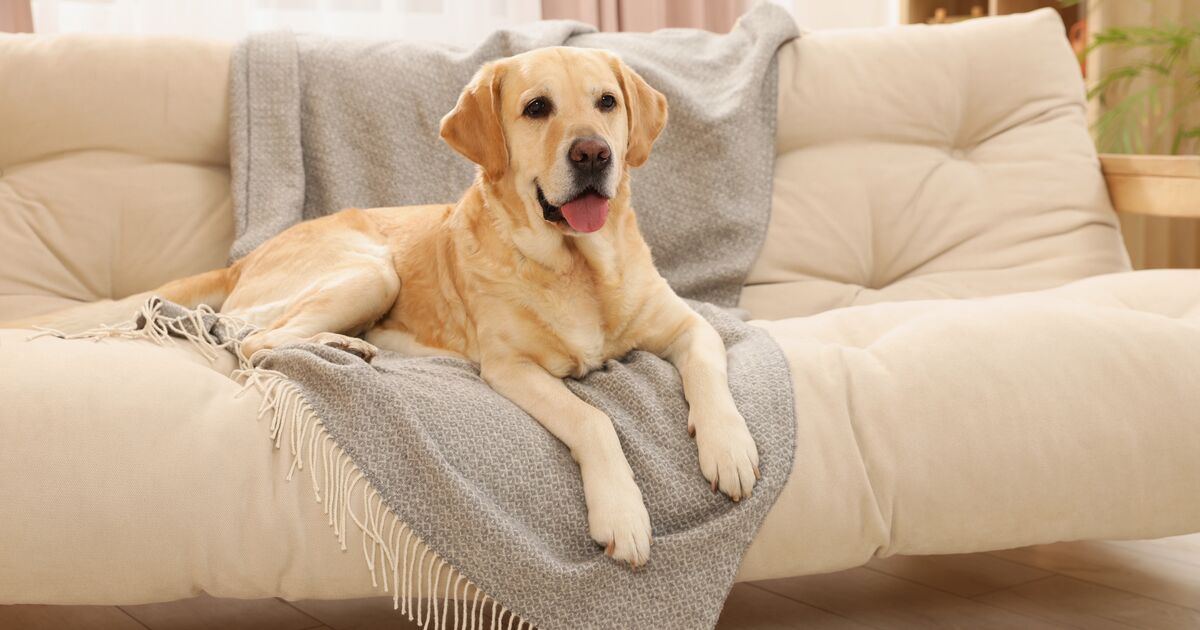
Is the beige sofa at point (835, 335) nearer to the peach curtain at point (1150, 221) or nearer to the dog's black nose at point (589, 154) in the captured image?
the dog's black nose at point (589, 154)

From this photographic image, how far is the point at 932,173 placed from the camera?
296 cm

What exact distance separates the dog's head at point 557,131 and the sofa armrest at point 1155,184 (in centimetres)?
142

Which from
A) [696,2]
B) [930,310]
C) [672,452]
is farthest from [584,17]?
[672,452]

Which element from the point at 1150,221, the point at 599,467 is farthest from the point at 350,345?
the point at 1150,221

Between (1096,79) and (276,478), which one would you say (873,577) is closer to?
(276,478)

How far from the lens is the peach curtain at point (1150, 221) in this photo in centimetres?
418

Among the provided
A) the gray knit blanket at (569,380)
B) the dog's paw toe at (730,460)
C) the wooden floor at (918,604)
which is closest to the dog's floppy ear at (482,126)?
the gray knit blanket at (569,380)

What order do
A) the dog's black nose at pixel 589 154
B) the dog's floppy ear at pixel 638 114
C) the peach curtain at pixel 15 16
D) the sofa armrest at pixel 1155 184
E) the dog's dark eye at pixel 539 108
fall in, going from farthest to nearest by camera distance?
1. the peach curtain at pixel 15 16
2. the sofa armrest at pixel 1155 184
3. the dog's floppy ear at pixel 638 114
4. the dog's dark eye at pixel 539 108
5. the dog's black nose at pixel 589 154

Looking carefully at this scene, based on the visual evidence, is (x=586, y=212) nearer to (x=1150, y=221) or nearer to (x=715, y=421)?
(x=715, y=421)

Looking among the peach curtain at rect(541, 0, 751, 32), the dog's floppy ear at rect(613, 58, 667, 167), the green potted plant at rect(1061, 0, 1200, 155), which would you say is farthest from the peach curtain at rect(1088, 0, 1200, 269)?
the dog's floppy ear at rect(613, 58, 667, 167)

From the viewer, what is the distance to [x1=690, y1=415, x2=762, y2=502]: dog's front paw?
162 centimetres

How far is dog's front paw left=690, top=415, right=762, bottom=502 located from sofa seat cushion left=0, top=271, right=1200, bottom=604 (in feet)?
0.28

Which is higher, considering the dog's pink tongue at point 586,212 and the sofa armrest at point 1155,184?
the dog's pink tongue at point 586,212

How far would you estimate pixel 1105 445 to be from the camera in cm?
177
